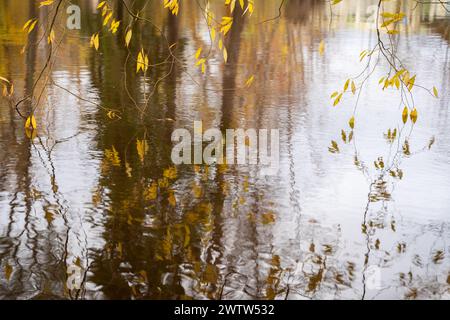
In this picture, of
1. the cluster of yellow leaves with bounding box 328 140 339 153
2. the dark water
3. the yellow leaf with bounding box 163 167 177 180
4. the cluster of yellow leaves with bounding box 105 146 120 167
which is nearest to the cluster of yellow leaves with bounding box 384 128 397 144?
the dark water

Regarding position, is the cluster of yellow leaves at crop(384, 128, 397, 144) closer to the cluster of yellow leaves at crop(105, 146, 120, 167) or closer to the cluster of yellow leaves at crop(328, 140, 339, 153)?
the cluster of yellow leaves at crop(328, 140, 339, 153)

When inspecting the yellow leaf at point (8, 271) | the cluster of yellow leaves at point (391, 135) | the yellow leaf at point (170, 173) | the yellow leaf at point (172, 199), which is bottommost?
the yellow leaf at point (8, 271)

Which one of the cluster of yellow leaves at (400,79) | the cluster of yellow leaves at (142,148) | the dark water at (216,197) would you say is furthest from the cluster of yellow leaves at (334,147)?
the cluster of yellow leaves at (400,79)

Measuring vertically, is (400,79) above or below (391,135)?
above

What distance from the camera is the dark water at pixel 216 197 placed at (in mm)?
4555

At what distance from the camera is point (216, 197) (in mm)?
5992

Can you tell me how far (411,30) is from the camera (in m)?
17.7

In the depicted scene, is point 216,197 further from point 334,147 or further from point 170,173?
point 334,147

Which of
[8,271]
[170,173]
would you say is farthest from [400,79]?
[8,271]

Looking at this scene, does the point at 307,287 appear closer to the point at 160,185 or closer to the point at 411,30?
the point at 160,185

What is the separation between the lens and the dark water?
455cm

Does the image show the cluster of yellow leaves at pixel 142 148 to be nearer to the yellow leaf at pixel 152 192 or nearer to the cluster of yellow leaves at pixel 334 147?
the yellow leaf at pixel 152 192

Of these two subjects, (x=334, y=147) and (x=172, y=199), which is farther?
(x=334, y=147)
